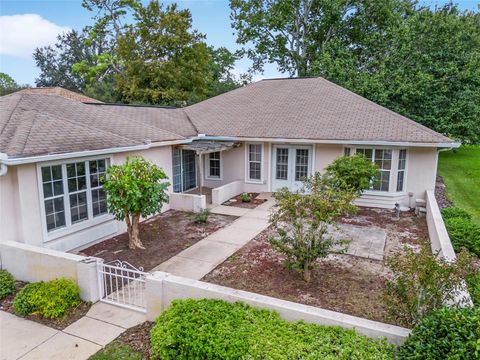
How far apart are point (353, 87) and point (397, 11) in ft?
36.7

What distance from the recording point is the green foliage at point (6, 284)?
22.8 feet

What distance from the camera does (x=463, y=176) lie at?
2084 centimetres

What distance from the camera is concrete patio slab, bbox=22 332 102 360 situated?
517cm

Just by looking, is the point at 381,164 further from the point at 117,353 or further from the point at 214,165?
the point at 117,353

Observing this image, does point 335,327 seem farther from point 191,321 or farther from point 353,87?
point 353,87

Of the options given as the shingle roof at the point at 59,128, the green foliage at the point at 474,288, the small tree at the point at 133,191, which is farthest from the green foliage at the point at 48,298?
the green foliage at the point at 474,288

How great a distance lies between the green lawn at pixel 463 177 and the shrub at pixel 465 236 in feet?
10.2

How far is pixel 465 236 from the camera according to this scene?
937 centimetres

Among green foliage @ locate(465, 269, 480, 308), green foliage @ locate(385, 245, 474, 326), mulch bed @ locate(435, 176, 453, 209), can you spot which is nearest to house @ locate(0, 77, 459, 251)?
mulch bed @ locate(435, 176, 453, 209)

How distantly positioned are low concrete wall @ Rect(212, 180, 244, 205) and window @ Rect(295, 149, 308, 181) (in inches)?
107

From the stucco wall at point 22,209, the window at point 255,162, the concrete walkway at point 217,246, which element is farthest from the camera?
the window at point 255,162

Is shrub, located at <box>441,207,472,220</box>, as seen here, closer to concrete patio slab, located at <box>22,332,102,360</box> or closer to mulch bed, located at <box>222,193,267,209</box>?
mulch bed, located at <box>222,193,267,209</box>

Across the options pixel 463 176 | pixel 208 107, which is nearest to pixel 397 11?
pixel 463 176

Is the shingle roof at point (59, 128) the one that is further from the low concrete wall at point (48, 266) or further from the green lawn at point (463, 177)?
the green lawn at point (463, 177)
